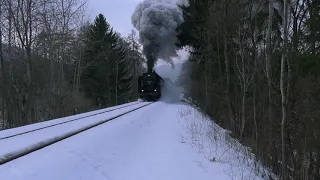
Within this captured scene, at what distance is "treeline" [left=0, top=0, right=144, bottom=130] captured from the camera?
2469 centimetres

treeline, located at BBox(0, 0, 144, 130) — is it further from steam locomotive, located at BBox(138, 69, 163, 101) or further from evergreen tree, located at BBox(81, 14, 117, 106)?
steam locomotive, located at BBox(138, 69, 163, 101)

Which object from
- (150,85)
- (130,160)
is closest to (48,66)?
(150,85)

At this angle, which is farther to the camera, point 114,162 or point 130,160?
point 130,160

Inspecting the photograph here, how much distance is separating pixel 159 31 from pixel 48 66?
42.0 ft

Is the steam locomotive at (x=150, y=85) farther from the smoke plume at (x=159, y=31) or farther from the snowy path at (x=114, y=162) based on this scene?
the snowy path at (x=114, y=162)

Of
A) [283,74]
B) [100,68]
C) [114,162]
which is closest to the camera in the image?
[114,162]

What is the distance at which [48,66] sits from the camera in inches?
1393

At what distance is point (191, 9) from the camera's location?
27828 millimetres

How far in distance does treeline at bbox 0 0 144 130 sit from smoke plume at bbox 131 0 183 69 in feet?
18.8

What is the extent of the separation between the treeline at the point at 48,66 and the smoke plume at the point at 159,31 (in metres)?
5.73

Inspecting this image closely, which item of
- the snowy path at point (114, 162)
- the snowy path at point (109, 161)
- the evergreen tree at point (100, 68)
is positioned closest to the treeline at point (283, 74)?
the snowy path at point (114, 162)

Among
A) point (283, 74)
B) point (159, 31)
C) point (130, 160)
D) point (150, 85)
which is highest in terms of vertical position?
point (159, 31)

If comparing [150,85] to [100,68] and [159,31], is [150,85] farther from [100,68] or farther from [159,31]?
[100,68]

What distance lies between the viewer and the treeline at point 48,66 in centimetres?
2469
